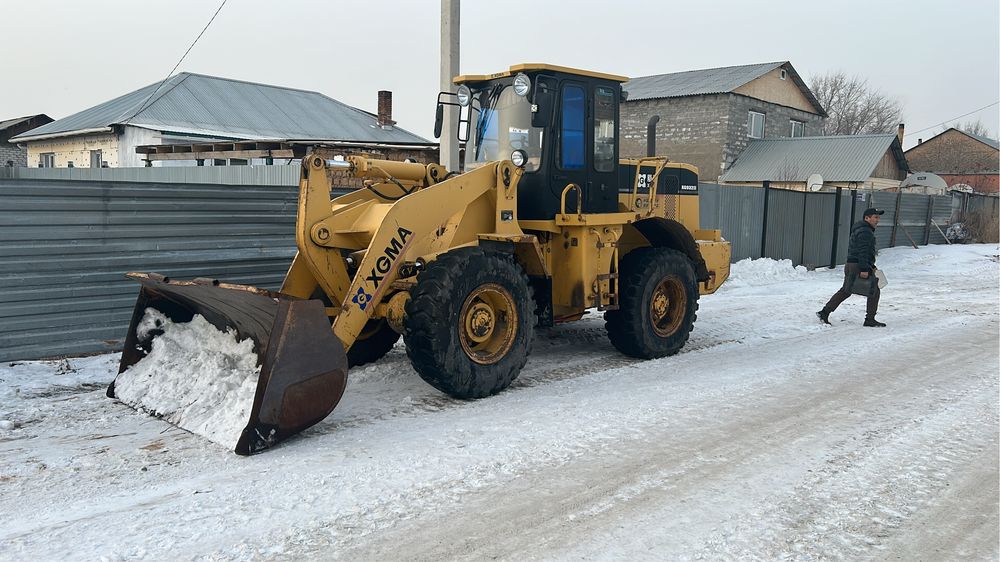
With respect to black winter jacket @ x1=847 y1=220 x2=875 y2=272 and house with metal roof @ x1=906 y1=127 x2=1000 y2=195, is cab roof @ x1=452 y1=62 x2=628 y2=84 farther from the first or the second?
house with metal roof @ x1=906 y1=127 x2=1000 y2=195

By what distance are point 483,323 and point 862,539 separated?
10.4ft

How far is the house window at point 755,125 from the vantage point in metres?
33.5

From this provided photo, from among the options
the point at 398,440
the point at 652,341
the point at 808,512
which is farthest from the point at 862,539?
the point at 652,341

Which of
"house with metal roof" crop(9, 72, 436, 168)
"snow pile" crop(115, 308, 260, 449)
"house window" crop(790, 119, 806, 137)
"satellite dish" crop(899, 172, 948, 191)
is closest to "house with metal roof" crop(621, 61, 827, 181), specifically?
"house window" crop(790, 119, 806, 137)

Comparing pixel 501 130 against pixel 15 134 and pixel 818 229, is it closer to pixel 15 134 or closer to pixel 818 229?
pixel 818 229

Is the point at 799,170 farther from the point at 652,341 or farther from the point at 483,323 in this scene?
the point at 483,323

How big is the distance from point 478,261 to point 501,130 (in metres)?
1.79

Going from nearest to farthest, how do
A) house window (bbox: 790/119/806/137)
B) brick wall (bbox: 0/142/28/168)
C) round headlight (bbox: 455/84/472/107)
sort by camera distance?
round headlight (bbox: 455/84/472/107)
house window (bbox: 790/119/806/137)
brick wall (bbox: 0/142/28/168)

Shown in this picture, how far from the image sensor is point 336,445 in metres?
4.98

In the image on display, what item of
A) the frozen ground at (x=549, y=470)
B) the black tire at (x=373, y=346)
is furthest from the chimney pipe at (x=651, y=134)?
the black tire at (x=373, y=346)

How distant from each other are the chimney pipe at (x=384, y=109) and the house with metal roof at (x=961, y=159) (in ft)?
138

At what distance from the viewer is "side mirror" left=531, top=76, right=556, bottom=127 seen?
22.5ft

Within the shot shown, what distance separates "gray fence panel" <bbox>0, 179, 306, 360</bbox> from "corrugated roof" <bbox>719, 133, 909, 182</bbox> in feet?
85.3

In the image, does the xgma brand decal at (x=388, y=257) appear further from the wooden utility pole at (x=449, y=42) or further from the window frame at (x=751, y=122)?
the window frame at (x=751, y=122)
